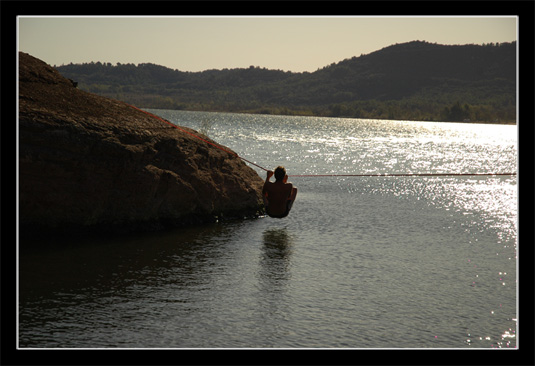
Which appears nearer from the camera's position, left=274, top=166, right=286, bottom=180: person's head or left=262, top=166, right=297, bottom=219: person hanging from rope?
left=274, top=166, right=286, bottom=180: person's head

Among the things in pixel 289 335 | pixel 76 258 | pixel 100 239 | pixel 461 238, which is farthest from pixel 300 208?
pixel 289 335

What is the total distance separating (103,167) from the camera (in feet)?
66.4

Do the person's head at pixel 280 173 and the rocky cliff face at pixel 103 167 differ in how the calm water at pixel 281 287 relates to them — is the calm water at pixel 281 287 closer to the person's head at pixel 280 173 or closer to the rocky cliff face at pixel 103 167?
the rocky cliff face at pixel 103 167

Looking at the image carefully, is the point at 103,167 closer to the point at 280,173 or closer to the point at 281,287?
the point at 280,173

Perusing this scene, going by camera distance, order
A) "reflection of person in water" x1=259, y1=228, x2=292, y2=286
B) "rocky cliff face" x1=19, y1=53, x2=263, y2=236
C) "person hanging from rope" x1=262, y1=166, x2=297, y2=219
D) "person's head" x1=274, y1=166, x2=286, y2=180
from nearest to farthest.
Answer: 1. "reflection of person in water" x1=259, y1=228, x2=292, y2=286
2. "rocky cliff face" x1=19, y1=53, x2=263, y2=236
3. "person's head" x1=274, y1=166, x2=286, y2=180
4. "person hanging from rope" x1=262, y1=166, x2=297, y2=219

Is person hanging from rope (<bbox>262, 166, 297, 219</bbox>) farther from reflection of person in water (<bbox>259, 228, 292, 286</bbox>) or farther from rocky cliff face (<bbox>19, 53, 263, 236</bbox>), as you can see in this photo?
rocky cliff face (<bbox>19, 53, 263, 236</bbox>)

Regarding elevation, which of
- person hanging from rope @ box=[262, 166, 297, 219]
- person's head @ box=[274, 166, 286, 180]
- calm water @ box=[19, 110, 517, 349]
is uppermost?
person's head @ box=[274, 166, 286, 180]

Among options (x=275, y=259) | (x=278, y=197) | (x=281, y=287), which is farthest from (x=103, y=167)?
(x=281, y=287)

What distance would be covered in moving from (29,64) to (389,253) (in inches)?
595

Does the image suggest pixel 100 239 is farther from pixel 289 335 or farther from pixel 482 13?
pixel 482 13

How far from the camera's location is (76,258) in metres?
17.0

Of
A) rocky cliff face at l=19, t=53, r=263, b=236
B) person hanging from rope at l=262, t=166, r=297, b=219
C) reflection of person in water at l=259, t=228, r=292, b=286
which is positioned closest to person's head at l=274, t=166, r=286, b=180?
person hanging from rope at l=262, t=166, r=297, b=219

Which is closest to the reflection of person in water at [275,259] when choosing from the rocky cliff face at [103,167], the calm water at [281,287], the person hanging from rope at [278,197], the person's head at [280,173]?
the calm water at [281,287]

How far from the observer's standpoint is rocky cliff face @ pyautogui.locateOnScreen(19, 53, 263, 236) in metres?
19.1
